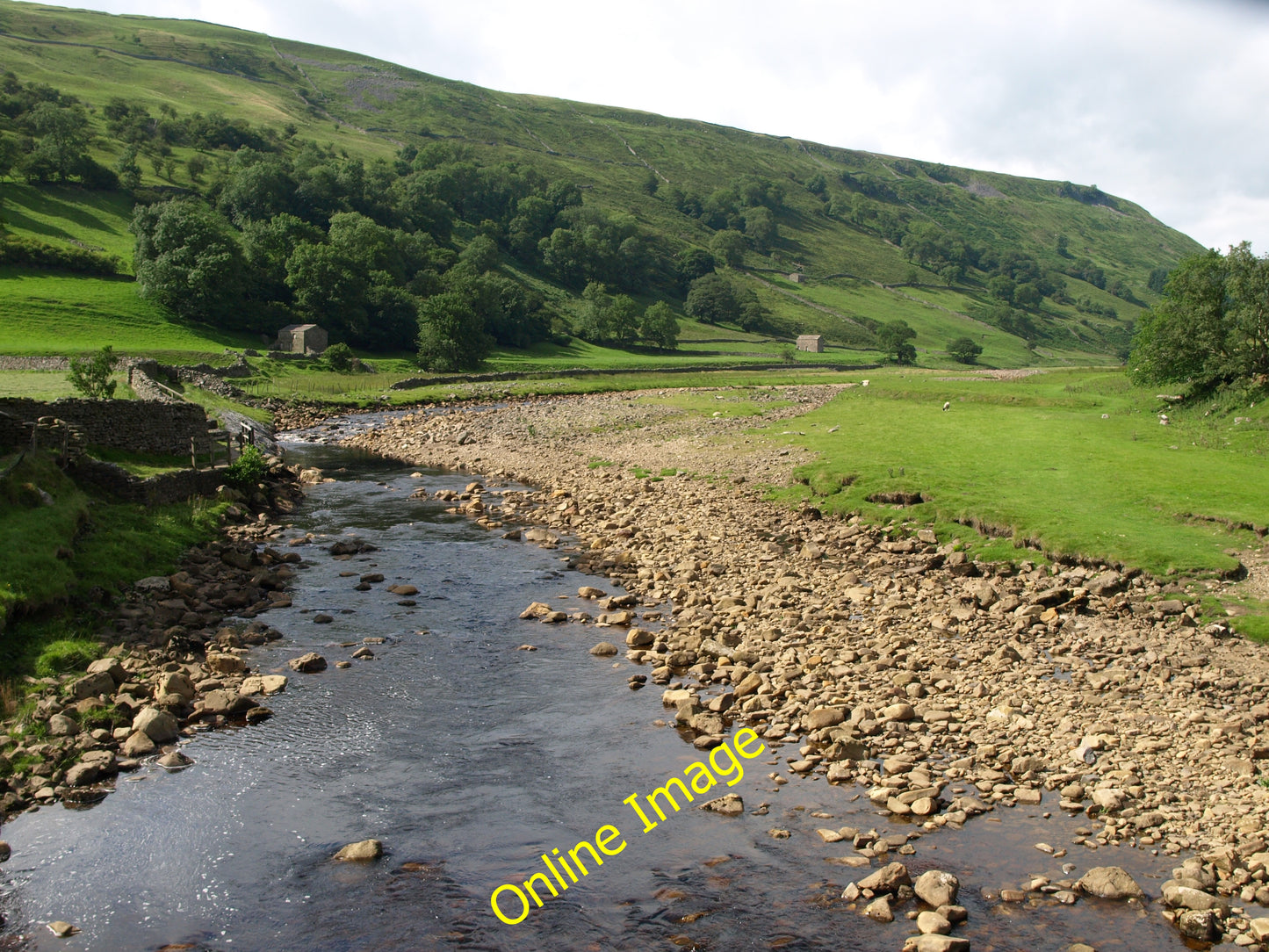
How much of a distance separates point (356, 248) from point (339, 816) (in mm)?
106257

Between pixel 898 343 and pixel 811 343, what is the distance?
1608cm

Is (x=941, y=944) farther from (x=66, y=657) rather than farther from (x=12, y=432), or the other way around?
(x=12, y=432)

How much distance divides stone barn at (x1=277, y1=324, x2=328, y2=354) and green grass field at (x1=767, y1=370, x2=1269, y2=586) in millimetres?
58519

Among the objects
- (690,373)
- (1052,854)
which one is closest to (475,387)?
(690,373)

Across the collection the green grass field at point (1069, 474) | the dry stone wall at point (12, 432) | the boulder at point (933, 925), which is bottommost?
the boulder at point (933, 925)

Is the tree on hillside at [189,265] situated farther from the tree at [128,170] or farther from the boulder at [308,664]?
the boulder at [308,664]

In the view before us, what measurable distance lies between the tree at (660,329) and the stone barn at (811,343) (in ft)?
105

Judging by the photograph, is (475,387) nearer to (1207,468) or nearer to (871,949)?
(1207,468)

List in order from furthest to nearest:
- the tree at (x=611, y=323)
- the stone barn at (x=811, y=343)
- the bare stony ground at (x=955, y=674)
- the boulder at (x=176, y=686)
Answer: the stone barn at (x=811, y=343)
the tree at (x=611, y=323)
the boulder at (x=176, y=686)
the bare stony ground at (x=955, y=674)

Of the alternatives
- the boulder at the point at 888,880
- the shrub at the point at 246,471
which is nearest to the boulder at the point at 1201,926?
the boulder at the point at 888,880

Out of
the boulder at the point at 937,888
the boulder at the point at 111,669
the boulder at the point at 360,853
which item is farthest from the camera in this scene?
the boulder at the point at 111,669

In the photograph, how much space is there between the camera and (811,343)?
165m

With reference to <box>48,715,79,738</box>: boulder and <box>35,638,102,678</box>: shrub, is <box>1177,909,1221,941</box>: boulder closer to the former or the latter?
<box>48,715,79,738</box>: boulder

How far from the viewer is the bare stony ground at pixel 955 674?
1252cm
